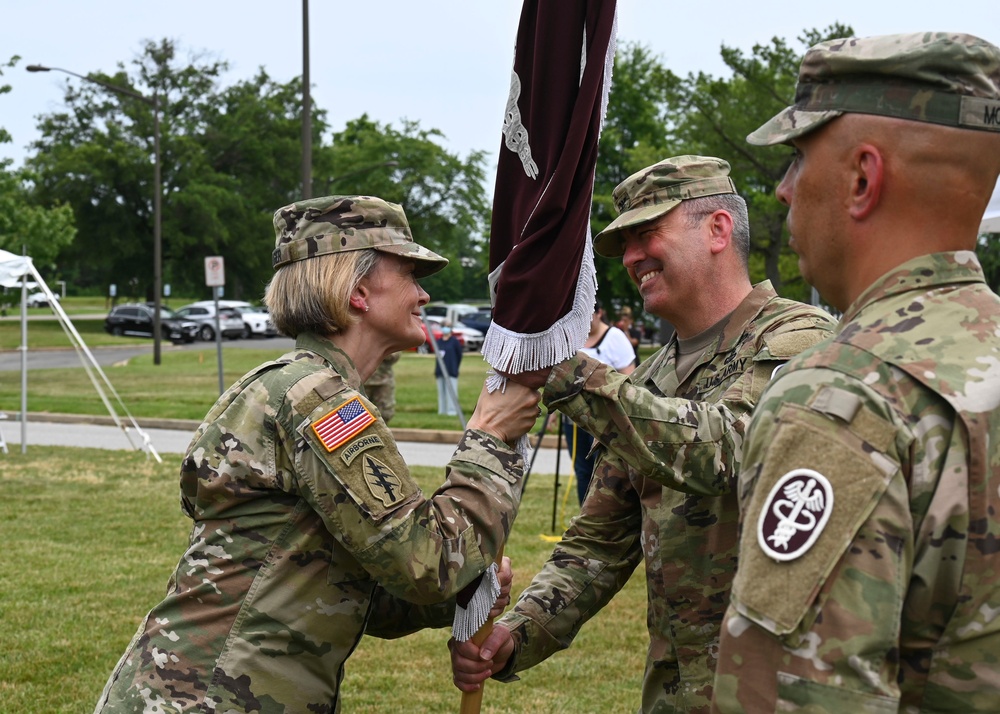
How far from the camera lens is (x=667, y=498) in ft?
9.44

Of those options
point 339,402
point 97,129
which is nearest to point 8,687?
point 339,402

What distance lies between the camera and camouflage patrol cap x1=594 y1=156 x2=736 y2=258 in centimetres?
302

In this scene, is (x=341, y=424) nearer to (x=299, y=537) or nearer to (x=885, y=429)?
(x=299, y=537)

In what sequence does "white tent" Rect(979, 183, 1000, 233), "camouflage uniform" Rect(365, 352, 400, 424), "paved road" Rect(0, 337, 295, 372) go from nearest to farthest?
"white tent" Rect(979, 183, 1000, 233), "camouflage uniform" Rect(365, 352, 400, 424), "paved road" Rect(0, 337, 295, 372)

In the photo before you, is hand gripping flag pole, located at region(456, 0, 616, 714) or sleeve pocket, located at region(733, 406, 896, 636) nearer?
sleeve pocket, located at region(733, 406, 896, 636)

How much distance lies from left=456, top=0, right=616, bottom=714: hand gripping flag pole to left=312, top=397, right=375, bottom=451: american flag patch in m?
0.35

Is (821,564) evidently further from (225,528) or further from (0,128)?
(0,128)

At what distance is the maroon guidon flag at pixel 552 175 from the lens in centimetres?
255

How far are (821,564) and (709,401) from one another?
1458 mm

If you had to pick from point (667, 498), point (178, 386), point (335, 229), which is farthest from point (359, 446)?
point (178, 386)

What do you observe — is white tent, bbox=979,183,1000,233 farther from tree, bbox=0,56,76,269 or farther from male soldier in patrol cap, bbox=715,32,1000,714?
tree, bbox=0,56,76,269

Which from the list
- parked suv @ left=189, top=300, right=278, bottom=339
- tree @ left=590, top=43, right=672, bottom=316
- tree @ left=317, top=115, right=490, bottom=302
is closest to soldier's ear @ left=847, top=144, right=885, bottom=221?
tree @ left=590, top=43, right=672, bottom=316

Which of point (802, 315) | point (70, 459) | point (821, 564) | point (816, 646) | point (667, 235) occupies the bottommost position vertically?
point (70, 459)

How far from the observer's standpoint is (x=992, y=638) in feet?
5.01
